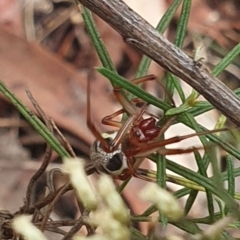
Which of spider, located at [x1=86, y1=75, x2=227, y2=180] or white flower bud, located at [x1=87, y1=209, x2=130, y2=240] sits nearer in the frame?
white flower bud, located at [x1=87, y1=209, x2=130, y2=240]

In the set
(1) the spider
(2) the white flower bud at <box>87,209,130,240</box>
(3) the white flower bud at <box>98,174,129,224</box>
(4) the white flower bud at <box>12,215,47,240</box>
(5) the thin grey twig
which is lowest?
(4) the white flower bud at <box>12,215,47,240</box>

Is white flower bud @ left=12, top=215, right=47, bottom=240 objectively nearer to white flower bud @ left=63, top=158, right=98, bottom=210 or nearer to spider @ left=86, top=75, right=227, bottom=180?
white flower bud @ left=63, top=158, right=98, bottom=210

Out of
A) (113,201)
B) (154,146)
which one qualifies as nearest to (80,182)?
(113,201)

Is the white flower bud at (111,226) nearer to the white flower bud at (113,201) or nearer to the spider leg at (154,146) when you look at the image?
the white flower bud at (113,201)

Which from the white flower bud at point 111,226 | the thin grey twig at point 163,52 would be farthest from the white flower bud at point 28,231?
the thin grey twig at point 163,52

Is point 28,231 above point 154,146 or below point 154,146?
below

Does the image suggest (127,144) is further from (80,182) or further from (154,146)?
(80,182)

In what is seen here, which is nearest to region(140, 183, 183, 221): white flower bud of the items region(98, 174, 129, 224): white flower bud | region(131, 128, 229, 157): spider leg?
region(98, 174, 129, 224): white flower bud

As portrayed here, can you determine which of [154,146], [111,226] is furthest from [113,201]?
[154,146]

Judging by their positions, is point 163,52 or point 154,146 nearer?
point 163,52

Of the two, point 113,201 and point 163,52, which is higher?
point 163,52

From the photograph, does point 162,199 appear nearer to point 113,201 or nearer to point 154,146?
point 113,201

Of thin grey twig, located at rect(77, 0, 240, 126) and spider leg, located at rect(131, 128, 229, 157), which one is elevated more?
thin grey twig, located at rect(77, 0, 240, 126)
